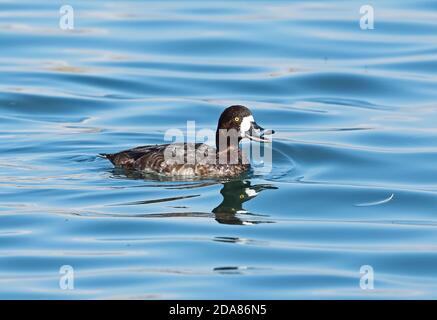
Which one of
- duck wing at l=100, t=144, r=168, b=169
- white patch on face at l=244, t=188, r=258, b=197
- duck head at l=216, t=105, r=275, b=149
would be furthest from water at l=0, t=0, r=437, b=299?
duck head at l=216, t=105, r=275, b=149

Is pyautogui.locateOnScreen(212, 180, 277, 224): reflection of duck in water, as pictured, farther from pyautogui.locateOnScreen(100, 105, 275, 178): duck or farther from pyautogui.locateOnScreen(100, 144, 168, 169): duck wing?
pyautogui.locateOnScreen(100, 144, 168, 169): duck wing

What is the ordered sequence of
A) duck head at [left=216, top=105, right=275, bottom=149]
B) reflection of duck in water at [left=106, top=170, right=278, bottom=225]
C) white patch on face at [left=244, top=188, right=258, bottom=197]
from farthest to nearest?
1. duck head at [left=216, top=105, right=275, bottom=149]
2. white patch on face at [left=244, top=188, right=258, bottom=197]
3. reflection of duck in water at [left=106, top=170, right=278, bottom=225]

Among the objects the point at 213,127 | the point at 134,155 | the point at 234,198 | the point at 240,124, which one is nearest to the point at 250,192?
the point at 234,198

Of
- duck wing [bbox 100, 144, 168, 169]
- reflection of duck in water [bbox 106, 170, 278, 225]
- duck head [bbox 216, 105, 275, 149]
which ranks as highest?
duck head [bbox 216, 105, 275, 149]

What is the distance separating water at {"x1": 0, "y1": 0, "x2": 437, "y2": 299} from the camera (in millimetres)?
11250

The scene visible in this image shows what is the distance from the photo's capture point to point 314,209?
13.8m

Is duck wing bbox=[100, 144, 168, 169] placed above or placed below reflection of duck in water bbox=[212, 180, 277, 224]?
above

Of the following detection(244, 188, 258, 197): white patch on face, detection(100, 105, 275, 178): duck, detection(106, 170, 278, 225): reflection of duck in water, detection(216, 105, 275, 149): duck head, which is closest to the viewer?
detection(106, 170, 278, 225): reflection of duck in water

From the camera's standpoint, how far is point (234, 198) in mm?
14383

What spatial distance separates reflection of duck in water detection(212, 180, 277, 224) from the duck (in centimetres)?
33

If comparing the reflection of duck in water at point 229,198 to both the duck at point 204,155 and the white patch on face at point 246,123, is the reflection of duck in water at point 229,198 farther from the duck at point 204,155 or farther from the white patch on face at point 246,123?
the white patch on face at point 246,123

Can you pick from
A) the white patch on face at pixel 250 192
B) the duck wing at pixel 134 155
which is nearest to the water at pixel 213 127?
the white patch on face at pixel 250 192

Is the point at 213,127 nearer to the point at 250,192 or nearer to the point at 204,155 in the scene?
the point at 204,155

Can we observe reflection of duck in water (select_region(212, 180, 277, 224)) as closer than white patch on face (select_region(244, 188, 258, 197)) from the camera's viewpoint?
Yes
